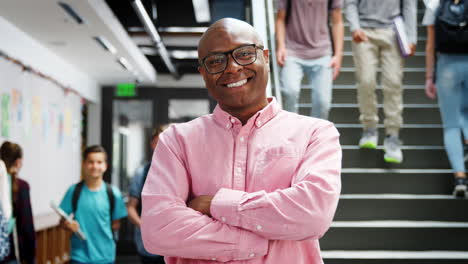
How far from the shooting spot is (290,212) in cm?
147

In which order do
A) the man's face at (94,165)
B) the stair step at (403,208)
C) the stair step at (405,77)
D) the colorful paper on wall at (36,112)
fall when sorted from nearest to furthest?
the stair step at (403,208), the man's face at (94,165), the stair step at (405,77), the colorful paper on wall at (36,112)

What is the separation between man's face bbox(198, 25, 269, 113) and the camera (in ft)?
4.94

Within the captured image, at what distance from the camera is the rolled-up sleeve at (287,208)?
4.77 feet

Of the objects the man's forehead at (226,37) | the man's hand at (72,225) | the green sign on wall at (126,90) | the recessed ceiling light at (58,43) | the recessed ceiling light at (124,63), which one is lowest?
the man's hand at (72,225)

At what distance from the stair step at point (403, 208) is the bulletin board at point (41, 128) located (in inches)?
175

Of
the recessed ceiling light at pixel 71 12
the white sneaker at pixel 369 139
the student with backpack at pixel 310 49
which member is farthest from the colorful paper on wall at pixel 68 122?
the white sneaker at pixel 369 139

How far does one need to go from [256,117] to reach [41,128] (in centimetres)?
729

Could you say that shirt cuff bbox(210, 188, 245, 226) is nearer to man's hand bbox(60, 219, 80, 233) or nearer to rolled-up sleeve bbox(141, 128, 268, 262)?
rolled-up sleeve bbox(141, 128, 268, 262)

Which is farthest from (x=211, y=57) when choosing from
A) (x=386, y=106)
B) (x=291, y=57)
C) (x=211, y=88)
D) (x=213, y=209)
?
(x=386, y=106)

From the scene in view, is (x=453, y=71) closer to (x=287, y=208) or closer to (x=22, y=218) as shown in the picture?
(x=287, y=208)

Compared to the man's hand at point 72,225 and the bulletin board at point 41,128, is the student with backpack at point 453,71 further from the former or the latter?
the bulletin board at point 41,128

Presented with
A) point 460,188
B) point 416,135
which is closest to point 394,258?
point 460,188

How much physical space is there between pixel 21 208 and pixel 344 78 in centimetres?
310

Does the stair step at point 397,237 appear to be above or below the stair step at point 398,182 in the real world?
below
